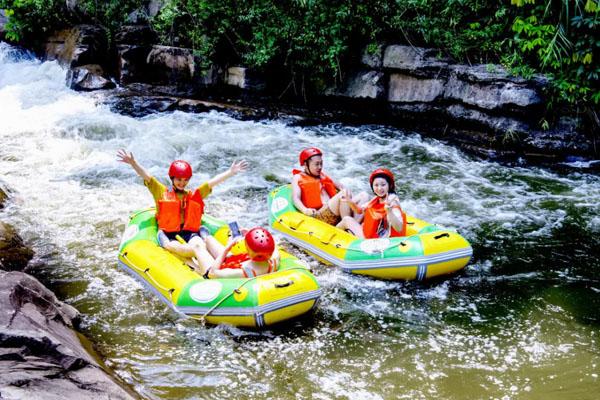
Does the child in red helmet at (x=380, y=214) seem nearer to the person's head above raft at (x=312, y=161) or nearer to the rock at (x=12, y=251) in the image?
the person's head above raft at (x=312, y=161)

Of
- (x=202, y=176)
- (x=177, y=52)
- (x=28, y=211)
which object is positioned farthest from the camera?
(x=177, y=52)

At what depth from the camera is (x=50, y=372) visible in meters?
2.90

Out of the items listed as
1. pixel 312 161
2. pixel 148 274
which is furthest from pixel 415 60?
pixel 148 274

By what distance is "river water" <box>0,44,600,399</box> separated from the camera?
3924 millimetres

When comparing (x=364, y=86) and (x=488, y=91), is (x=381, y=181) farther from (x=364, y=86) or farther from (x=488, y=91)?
(x=364, y=86)

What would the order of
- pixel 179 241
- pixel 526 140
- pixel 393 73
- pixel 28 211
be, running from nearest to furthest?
pixel 179 241
pixel 28 211
pixel 526 140
pixel 393 73

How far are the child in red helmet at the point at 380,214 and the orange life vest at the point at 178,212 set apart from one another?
1.44m

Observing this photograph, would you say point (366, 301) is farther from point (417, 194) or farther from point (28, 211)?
point (28, 211)

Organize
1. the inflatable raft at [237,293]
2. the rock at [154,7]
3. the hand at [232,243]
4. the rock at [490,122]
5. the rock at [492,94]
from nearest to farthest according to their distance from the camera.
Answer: the inflatable raft at [237,293], the hand at [232,243], the rock at [492,94], the rock at [490,122], the rock at [154,7]

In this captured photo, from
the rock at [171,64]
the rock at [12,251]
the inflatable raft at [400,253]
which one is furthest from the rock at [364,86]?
the rock at [12,251]

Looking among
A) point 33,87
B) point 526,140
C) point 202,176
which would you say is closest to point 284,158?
point 202,176

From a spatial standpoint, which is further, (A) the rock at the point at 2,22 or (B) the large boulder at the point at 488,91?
(A) the rock at the point at 2,22

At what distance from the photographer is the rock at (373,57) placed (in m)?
9.96

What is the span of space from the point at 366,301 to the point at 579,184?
440cm
